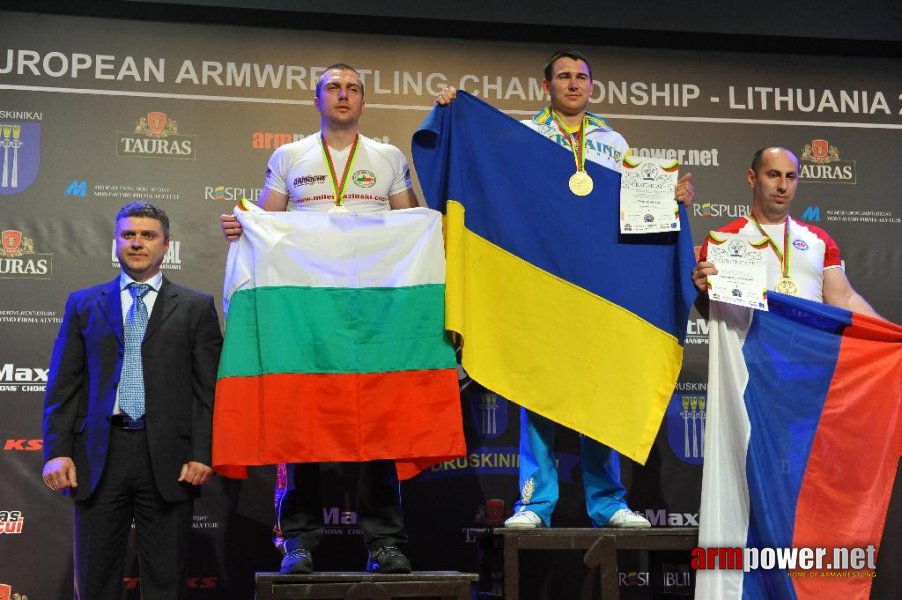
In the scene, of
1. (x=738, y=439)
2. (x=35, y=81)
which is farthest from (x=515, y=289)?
(x=35, y=81)

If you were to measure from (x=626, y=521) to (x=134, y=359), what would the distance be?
69.6 inches

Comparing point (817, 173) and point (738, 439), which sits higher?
point (817, 173)

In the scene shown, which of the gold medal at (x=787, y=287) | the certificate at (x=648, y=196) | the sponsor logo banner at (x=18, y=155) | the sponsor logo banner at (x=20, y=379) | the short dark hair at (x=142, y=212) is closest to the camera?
the short dark hair at (x=142, y=212)

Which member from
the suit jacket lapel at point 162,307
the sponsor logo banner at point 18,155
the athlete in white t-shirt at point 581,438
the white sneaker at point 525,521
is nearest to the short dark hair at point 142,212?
the suit jacket lapel at point 162,307

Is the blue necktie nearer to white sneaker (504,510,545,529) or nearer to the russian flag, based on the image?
white sneaker (504,510,545,529)

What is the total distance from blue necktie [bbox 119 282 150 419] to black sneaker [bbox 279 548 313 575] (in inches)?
26.6

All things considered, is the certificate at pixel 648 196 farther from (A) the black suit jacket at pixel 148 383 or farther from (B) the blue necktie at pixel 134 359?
(B) the blue necktie at pixel 134 359

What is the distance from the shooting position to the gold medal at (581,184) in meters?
3.74

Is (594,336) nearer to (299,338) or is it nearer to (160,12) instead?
(299,338)

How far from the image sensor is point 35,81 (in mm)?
4852

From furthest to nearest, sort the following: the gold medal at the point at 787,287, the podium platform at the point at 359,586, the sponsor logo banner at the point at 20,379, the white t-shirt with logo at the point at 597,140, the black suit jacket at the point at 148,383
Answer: the sponsor logo banner at the point at 20,379
the gold medal at the point at 787,287
the white t-shirt with logo at the point at 597,140
the black suit jacket at the point at 148,383
the podium platform at the point at 359,586

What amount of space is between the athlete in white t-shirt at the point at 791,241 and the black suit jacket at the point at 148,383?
2.07 meters

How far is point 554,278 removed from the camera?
3.71 m

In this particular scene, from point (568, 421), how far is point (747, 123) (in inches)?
95.3
